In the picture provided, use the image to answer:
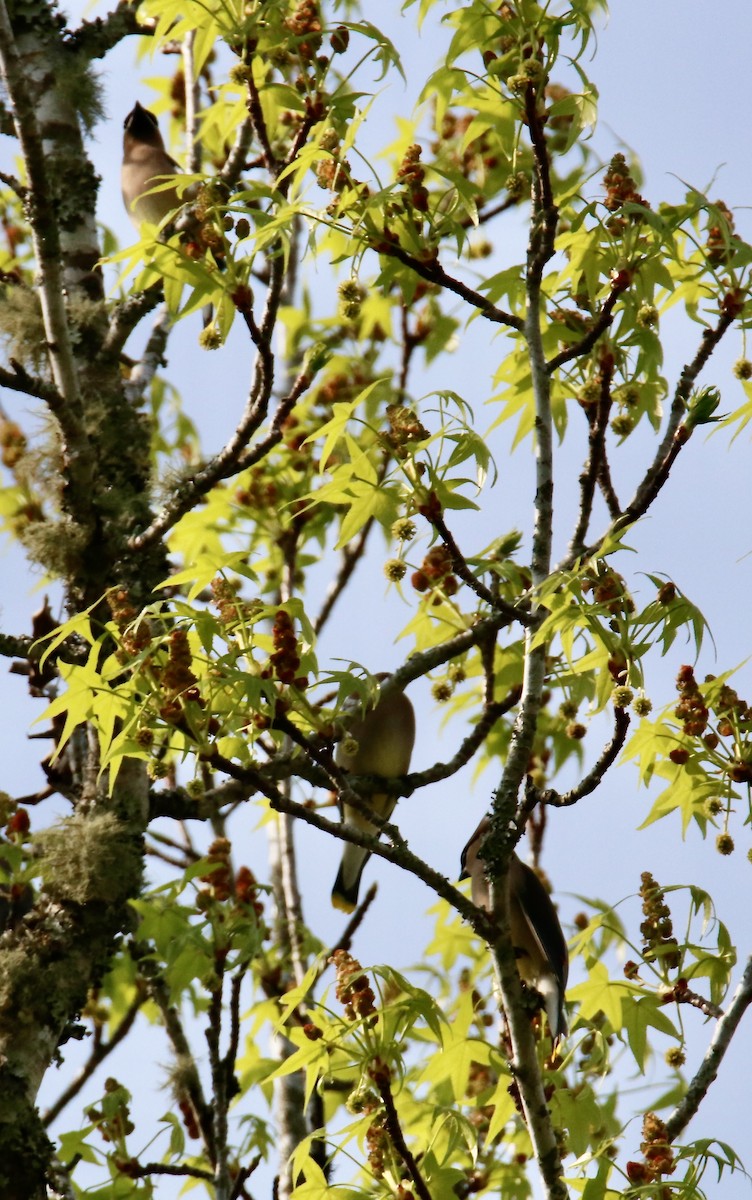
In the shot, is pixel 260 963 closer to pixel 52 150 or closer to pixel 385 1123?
pixel 385 1123

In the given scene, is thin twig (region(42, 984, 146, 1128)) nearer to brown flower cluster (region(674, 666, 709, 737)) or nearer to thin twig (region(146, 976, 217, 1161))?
thin twig (region(146, 976, 217, 1161))

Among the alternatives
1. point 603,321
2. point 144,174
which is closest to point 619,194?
point 603,321

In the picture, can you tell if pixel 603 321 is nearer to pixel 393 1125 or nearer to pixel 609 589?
pixel 609 589

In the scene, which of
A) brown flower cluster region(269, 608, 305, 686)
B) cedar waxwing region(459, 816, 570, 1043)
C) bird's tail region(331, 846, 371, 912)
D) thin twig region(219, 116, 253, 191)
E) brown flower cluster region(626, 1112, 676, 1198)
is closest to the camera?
brown flower cluster region(269, 608, 305, 686)

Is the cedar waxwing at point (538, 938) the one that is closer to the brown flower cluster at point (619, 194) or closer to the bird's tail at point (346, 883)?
the bird's tail at point (346, 883)

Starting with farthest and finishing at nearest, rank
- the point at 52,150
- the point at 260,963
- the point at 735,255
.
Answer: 1. the point at 260,963
2. the point at 52,150
3. the point at 735,255

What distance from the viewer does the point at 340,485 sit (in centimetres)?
256

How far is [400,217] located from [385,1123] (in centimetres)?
165

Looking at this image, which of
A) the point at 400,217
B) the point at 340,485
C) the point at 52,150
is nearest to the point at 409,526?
the point at 340,485

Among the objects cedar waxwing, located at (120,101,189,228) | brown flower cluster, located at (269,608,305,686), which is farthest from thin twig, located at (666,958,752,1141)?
cedar waxwing, located at (120,101,189,228)

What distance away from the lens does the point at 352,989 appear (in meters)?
2.45

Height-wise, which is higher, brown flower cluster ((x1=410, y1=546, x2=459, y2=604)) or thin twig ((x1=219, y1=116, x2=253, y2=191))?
thin twig ((x1=219, y1=116, x2=253, y2=191))

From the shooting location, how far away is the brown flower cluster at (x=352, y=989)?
2432 millimetres

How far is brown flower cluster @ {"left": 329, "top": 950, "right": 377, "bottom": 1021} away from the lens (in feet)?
7.98
